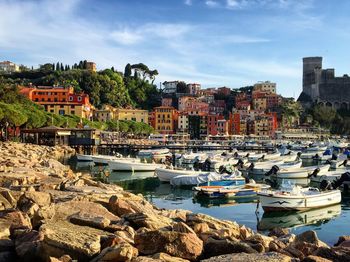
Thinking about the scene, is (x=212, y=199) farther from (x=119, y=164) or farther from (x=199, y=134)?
(x=199, y=134)

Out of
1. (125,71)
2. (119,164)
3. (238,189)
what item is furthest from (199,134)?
(238,189)

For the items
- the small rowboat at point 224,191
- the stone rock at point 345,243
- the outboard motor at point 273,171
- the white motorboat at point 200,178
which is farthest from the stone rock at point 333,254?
the outboard motor at point 273,171

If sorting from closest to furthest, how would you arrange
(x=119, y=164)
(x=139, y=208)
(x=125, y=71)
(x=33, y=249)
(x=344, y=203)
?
(x=33, y=249) < (x=139, y=208) < (x=344, y=203) < (x=119, y=164) < (x=125, y=71)

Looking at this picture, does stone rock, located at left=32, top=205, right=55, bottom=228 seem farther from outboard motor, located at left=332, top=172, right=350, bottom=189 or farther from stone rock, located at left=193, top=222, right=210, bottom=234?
outboard motor, located at left=332, top=172, right=350, bottom=189

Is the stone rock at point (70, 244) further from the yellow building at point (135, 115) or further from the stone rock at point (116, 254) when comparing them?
the yellow building at point (135, 115)

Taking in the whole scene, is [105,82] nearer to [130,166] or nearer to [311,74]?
[311,74]

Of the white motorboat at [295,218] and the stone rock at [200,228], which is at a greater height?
the stone rock at [200,228]

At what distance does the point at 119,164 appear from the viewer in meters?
44.9

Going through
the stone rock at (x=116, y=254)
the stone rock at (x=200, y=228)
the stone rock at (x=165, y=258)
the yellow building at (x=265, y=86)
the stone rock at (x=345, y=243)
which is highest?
the yellow building at (x=265, y=86)

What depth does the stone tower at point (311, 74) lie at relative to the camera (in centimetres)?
17488

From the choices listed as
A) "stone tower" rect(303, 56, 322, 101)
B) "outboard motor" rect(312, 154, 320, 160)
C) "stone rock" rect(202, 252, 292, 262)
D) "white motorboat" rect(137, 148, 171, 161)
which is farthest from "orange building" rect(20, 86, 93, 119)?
"stone tower" rect(303, 56, 322, 101)

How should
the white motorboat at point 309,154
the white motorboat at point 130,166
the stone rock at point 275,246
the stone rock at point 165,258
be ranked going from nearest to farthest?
1. the stone rock at point 165,258
2. the stone rock at point 275,246
3. the white motorboat at point 130,166
4. the white motorboat at point 309,154

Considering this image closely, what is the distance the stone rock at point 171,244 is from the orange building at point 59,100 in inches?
3732

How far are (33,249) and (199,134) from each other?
4474 inches
